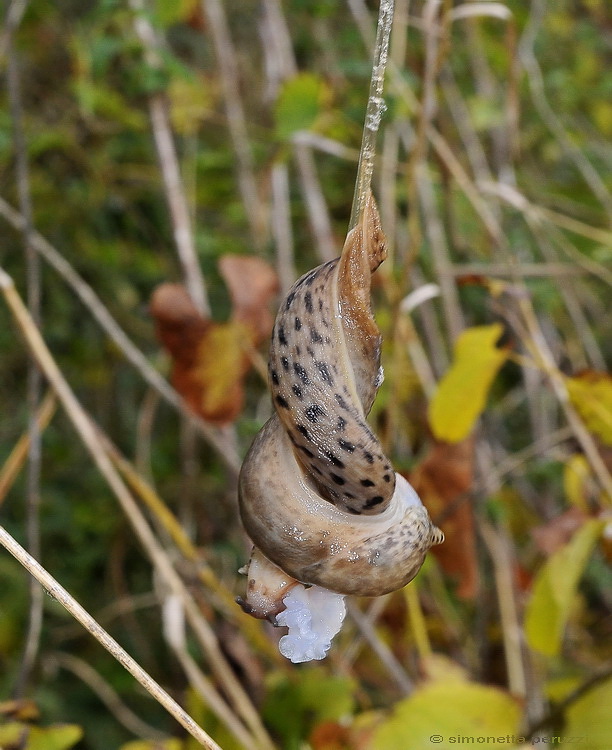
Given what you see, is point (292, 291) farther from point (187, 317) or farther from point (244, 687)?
point (244, 687)

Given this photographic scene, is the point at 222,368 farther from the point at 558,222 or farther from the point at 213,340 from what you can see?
the point at 558,222

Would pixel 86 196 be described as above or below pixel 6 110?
below

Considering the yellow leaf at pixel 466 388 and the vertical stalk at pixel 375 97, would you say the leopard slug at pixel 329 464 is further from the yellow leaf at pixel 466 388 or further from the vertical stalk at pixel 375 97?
the yellow leaf at pixel 466 388

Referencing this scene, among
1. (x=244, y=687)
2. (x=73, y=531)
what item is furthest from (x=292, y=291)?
(x=73, y=531)

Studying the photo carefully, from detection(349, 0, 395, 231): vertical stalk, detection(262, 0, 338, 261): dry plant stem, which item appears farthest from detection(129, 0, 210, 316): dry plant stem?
detection(349, 0, 395, 231): vertical stalk

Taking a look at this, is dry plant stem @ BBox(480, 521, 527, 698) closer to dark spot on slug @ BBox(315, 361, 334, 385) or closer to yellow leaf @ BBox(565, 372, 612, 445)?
yellow leaf @ BBox(565, 372, 612, 445)

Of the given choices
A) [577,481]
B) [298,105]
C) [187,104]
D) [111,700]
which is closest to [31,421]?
[111,700]
